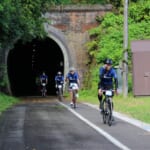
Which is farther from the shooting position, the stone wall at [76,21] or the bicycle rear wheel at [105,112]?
the stone wall at [76,21]

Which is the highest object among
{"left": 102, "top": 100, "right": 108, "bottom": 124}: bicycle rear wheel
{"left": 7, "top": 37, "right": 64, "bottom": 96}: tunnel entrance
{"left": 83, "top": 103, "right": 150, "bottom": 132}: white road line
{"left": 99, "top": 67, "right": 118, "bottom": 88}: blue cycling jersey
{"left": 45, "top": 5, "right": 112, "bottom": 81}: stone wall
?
{"left": 45, "top": 5, "right": 112, "bottom": 81}: stone wall

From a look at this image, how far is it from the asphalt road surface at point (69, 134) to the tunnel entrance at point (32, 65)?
3618 cm

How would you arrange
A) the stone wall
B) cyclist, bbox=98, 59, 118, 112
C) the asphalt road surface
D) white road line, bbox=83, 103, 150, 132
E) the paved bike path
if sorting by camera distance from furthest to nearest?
the stone wall, cyclist, bbox=98, 59, 118, 112, white road line, bbox=83, 103, 150, 132, the paved bike path, the asphalt road surface

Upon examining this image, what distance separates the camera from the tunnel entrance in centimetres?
5725

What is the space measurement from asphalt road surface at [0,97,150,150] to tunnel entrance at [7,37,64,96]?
36181 mm

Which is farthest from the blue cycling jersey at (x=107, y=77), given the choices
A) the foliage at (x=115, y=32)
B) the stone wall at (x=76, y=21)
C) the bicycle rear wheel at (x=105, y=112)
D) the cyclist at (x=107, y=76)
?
the stone wall at (x=76, y=21)

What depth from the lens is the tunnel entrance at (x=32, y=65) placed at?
5725 centimetres

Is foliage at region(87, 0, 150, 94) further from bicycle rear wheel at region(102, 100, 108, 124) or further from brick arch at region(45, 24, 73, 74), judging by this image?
bicycle rear wheel at region(102, 100, 108, 124)

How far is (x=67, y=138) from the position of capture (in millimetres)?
13867

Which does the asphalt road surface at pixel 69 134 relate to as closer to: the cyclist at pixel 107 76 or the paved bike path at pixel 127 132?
the paved bike path at pixel 127 132

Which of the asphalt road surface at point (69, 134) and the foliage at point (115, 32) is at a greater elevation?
the foliage at point (115, 32)

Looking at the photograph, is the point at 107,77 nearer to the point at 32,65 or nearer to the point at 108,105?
the point at 108,105

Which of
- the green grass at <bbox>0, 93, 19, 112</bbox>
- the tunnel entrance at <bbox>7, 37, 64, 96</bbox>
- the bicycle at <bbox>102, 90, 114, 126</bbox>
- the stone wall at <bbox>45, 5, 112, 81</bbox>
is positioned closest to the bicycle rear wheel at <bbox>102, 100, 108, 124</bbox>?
the bicycle at <bbox>102, 90, 114, 126</bbox>

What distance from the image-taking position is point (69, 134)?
1471 centimetres
